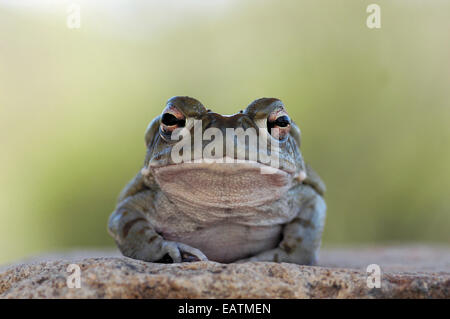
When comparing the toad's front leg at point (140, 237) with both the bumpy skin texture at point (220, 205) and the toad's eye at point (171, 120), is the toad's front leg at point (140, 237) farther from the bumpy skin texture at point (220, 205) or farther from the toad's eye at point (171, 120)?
the toad's eye at point (171, 120)

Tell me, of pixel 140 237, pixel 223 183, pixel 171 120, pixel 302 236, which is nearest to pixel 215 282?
pixel 223 183

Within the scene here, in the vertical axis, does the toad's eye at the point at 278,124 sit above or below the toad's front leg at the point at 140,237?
above

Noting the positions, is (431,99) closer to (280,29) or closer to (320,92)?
(320,92)

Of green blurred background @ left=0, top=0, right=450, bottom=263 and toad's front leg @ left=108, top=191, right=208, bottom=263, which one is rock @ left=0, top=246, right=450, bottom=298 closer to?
toad's front leg @ left=108, top=191, right=208, bottom=263

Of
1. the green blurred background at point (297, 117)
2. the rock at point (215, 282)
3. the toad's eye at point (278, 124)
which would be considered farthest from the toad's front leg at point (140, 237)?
the green blurred background at point (297, 117)

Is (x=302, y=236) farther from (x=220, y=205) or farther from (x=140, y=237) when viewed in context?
(x=140, y=237)
